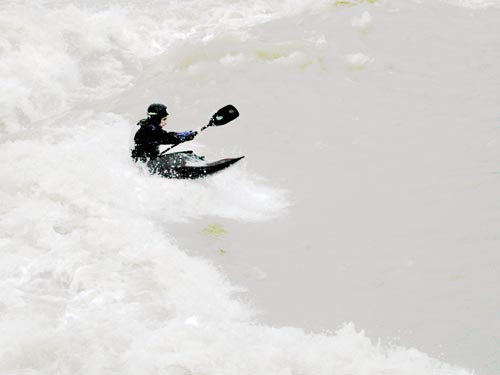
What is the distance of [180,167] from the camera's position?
7.88 meters

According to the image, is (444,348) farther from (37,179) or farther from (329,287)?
(37,179)

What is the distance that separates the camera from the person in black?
7.80 metres

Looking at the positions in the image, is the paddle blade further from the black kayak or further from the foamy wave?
the foamy wave

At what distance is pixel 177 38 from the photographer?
45.1 ft

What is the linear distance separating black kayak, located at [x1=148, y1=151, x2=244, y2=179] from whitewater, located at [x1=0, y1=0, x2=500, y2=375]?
0.12 m

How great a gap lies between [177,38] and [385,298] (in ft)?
30.6

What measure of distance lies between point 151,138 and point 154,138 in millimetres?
34

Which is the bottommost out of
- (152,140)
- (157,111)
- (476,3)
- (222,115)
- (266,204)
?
(266,204)

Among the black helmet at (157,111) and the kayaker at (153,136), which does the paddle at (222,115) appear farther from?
the black helmet at (157,111)

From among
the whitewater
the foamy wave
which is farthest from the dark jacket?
the foamy wave

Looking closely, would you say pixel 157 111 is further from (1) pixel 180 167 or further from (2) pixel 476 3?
(2) pixel 476 3

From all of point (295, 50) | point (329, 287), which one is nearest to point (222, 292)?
point (329, 287)

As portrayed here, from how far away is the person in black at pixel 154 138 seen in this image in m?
7.80

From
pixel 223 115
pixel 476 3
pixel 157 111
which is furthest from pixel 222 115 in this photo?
pixel 476 3
